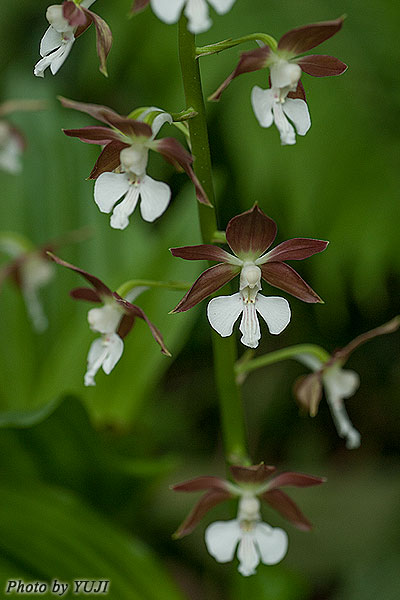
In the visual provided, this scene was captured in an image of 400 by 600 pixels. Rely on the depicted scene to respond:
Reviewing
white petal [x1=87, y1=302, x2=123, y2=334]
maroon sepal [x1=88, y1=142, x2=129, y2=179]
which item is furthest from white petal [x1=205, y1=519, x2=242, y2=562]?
maroon sepal [x1=88, y1=142, x2=129, y2=179]

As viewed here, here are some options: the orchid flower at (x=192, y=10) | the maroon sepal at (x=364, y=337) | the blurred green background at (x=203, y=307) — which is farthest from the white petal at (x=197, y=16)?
the blurred green background at (x=203, y=307)

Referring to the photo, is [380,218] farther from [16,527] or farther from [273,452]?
[16,527]

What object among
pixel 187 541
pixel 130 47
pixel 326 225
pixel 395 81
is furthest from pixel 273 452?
pixel 130 47

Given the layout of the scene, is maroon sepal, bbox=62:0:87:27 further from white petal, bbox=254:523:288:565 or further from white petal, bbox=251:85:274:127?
white petal, bbox=254:523:288:565

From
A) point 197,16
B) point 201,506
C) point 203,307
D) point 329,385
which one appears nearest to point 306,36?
point 197,16

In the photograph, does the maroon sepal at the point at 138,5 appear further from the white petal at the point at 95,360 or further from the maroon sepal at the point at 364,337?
the maroon sepal at the point at 364,337
